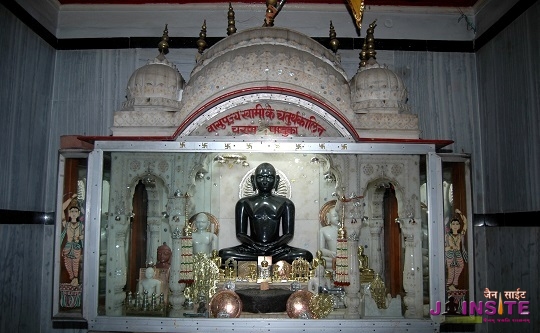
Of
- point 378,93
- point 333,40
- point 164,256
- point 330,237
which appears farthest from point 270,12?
point 164,256

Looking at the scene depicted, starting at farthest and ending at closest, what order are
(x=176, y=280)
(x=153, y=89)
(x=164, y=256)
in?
(x=153, y=89) → (x=164, y=256) → (x=176, y=280)

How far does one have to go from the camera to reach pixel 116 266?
4.95 m

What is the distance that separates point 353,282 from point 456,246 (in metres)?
1.25

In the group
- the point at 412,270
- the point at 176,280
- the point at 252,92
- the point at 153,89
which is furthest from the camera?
the point at 153,89

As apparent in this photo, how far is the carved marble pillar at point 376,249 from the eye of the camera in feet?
17.6

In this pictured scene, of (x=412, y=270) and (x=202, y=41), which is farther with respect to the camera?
(x=202, y=41)

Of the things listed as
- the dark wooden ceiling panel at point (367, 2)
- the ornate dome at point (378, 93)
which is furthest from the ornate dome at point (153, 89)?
the ornate dome at point (378, 93)

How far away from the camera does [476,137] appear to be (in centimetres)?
658

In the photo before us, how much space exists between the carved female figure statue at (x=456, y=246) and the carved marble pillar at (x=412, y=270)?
1.64ft

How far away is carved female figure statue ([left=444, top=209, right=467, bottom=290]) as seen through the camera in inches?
204

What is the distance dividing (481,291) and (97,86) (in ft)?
19.7

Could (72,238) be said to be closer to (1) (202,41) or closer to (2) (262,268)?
(2) (262,268)

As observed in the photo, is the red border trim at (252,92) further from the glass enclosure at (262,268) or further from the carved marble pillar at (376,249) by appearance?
the carved marble pillar at (376,249)

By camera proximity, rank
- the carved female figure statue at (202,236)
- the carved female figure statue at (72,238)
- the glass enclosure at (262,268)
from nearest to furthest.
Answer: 1. the glass enclosure at (262,268)
2. the carved female figure statue at (72,238)
3. the carved female figure statue at (202,236)
